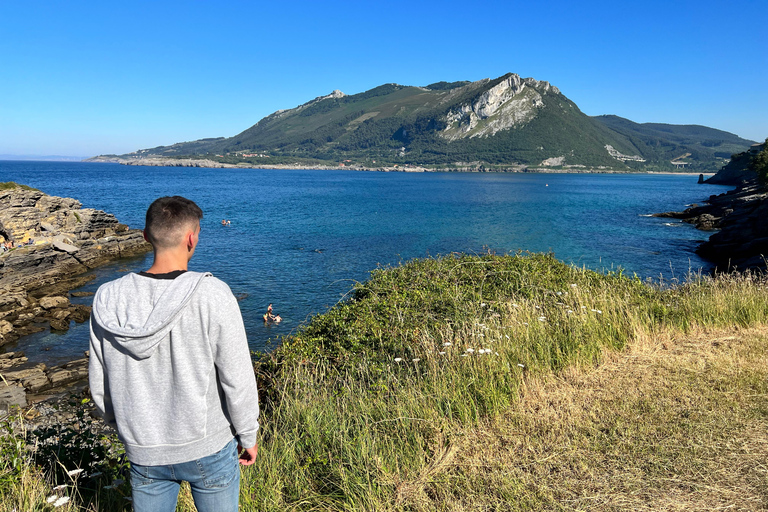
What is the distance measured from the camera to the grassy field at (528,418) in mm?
3551

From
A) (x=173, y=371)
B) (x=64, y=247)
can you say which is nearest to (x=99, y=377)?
(x=173, y=371)

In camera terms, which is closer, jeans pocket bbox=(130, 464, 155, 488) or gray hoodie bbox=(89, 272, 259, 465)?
gray hoodie bbox=(89, 272, 259, 465)

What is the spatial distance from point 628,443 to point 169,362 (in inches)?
163

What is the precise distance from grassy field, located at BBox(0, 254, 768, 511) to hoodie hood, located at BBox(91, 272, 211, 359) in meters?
1.92

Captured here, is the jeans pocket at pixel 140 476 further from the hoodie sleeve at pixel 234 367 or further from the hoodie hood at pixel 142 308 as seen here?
the hoodie hood at pixel 142 308

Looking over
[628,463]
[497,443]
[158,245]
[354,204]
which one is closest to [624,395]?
[628,463]

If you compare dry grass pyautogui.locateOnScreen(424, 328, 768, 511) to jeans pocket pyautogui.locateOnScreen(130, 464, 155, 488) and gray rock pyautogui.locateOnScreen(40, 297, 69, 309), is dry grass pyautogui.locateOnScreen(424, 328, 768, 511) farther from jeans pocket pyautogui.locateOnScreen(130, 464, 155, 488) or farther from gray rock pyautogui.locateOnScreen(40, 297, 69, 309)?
gray rock pyautogui.locateOnScreen(40, 297, 69, 309)

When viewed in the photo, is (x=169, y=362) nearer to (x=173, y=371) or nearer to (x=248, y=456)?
(x=173, y=371)

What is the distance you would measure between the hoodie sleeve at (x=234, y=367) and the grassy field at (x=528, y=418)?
4.38ft

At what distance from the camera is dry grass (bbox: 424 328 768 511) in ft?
11.4

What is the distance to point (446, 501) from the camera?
136 inches

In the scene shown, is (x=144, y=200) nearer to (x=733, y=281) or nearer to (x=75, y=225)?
(x=75, y=225)

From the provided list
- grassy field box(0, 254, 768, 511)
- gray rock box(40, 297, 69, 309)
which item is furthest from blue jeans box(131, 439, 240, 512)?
gray rock box(40, 297, 69, 309)

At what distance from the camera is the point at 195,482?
240 cm
